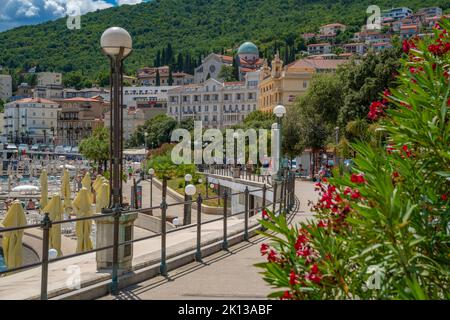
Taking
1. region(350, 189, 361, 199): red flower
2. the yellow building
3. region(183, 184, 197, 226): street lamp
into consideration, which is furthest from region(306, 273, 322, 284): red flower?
the yellow building

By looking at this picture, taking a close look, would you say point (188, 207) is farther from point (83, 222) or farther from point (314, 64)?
point (314, 64)

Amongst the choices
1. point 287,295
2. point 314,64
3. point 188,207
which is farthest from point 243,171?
point 314,64

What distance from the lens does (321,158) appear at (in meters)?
48.6

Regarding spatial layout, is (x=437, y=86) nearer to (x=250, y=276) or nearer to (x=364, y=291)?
(x=364, y=291)

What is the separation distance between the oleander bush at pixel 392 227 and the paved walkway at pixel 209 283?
131 inches

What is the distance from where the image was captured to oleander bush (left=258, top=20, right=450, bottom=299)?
11.0ft

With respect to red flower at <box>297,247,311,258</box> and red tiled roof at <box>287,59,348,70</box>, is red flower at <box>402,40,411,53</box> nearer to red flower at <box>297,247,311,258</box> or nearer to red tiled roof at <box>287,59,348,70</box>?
red flower at <box>297,247,311,258</box>

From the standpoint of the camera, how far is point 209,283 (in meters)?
Result: 8.19

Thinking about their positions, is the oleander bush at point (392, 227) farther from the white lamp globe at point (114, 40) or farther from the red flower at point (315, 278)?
the white lamp globe at point (114, 40)

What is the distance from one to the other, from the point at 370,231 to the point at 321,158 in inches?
1798

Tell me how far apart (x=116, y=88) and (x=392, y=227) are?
596cm

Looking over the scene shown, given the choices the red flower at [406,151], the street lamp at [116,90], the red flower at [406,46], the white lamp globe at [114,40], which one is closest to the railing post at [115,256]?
the street lamp at [116,90]

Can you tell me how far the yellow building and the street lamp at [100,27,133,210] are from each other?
218 ft
